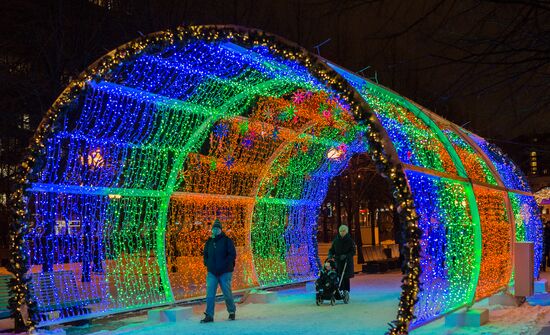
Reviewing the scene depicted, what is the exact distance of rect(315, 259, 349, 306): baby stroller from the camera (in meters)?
14.4

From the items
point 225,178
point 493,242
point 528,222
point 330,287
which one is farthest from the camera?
point 528,222

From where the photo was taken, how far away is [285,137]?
15.3 metres

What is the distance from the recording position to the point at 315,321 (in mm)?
12328

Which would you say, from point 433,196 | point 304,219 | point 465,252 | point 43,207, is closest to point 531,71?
point 433,196

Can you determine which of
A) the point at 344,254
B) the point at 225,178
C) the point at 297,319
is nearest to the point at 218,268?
the point at 297,319

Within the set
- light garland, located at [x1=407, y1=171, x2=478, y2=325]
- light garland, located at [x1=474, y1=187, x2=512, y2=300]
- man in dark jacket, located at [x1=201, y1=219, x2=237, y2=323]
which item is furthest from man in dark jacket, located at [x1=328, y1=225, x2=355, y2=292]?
light garland, located at [x1=407, y1=171, x2=478, y2=325]

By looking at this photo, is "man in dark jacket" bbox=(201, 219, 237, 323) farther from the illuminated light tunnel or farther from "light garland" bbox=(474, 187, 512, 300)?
"light garland" bbox=(474, 187, 512, 300)

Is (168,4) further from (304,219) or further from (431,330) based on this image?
(431,330)

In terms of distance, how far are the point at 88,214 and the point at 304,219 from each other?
6.62m

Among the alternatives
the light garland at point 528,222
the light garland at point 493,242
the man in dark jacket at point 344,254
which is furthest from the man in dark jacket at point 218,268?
the light garland at point 528,222

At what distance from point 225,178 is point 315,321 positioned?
12.1 ft

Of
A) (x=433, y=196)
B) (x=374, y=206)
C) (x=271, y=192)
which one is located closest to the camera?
(x=433, y=196)

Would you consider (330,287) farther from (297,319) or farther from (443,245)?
(443,245)

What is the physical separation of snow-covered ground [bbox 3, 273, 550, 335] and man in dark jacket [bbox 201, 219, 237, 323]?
0.30m
